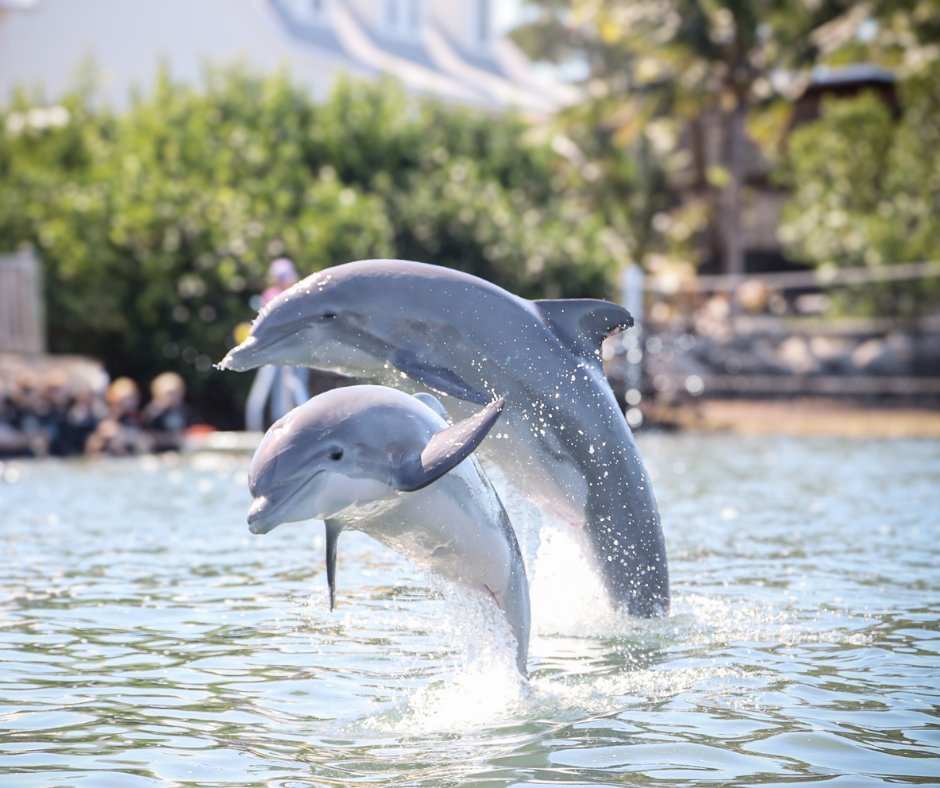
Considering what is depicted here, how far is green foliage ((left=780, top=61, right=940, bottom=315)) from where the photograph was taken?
87.3ft

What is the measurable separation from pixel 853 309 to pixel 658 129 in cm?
1037

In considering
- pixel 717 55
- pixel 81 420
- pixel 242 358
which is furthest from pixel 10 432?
pixel 717 55

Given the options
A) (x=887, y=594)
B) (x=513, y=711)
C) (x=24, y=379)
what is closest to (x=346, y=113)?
(x=24, y=379)

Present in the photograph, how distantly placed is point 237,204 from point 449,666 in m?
16.7

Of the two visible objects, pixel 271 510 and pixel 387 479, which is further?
pixel 387 479

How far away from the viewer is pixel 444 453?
16.1 ft

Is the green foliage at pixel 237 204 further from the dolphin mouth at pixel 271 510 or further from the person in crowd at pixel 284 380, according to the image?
the dolphin mouth at pixel 271 510

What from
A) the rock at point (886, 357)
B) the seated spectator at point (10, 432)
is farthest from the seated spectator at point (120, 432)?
the rock at point (886, 357)

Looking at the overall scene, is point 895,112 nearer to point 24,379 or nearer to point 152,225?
point 152,225

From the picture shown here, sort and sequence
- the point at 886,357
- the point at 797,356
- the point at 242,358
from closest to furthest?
the point at 242,358 → the point at 886,357 → the point at 797,356

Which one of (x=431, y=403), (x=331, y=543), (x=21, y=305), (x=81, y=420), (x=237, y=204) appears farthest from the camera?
Answer: (x=237, y=204)

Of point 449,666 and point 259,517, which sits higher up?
point 259,517

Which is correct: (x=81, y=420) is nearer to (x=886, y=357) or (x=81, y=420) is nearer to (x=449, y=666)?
(x=886, y=357)

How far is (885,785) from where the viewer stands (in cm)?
478
